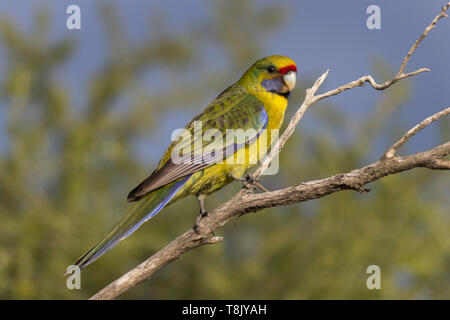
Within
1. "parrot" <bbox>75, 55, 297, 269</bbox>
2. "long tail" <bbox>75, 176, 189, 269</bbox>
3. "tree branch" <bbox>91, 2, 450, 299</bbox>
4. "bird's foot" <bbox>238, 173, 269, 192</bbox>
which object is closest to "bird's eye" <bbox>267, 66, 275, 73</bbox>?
"parrot" <bbox>75, 55, 297, 269</bbox>

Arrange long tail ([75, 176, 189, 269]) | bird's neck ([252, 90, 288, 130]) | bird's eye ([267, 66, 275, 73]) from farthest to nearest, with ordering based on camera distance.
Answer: bird's eye ([267, 66, 275, 73]) → bird's neck ([252, 90, 288, 130]) → long tail ([75, 176, 189, 269])

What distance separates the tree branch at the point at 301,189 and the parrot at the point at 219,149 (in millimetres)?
111

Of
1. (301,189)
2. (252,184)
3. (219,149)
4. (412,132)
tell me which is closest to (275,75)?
(219,149)

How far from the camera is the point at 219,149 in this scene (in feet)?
10.3

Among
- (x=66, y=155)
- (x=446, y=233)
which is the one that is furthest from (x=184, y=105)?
(x=446, y=233)

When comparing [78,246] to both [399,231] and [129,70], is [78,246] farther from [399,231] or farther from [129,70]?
[399,231]

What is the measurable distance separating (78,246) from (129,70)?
87.7 inches

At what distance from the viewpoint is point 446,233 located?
5.47 m

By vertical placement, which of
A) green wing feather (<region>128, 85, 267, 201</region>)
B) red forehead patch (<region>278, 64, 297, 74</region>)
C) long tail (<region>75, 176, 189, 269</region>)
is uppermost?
red forehead patch (<region>278, 64, 297, 74</region>)

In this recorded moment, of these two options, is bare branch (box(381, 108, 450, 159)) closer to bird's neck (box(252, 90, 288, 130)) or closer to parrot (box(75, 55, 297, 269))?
parrot (box(75, 55, 297, 269))

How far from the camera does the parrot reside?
287cm

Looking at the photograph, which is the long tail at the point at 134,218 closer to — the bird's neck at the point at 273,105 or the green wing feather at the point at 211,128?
the green wing feather at the point at 211,128

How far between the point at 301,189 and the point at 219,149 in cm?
67

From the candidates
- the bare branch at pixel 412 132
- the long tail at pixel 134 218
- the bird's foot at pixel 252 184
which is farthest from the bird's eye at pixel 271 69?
the bare branch at pixel 412 132
